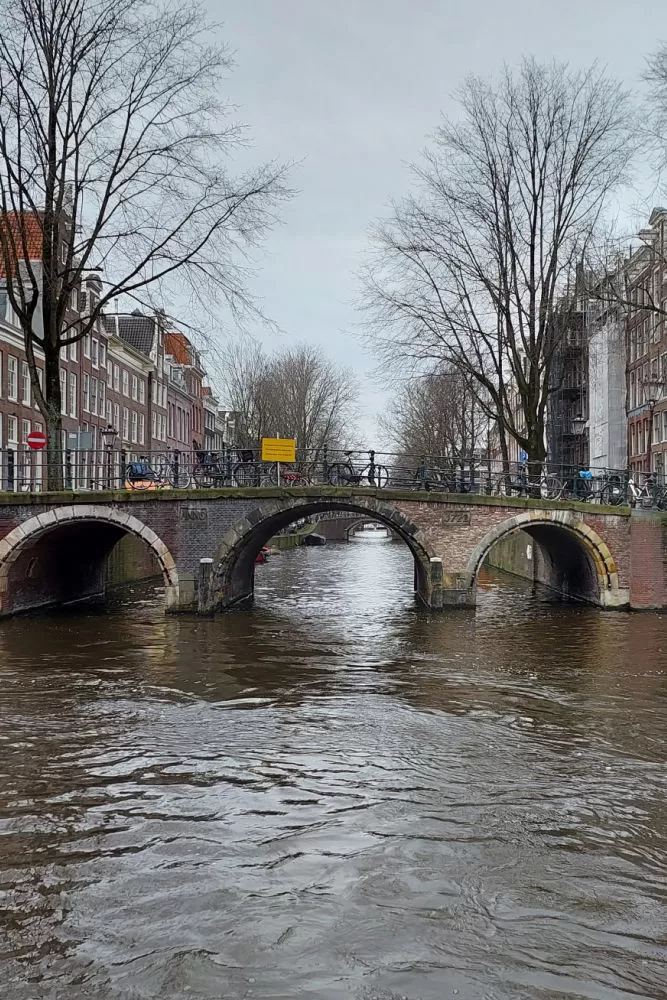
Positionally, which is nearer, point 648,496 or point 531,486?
point 531,486

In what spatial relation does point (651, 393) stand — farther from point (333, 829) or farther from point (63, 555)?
point (333, 829)

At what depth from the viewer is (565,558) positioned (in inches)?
1062

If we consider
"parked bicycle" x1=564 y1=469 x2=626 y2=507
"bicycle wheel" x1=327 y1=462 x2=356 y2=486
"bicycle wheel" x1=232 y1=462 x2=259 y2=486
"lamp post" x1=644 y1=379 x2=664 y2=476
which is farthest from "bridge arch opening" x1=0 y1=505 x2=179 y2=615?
"lamp post" x1=644 y1=379 x2=664 y2=476

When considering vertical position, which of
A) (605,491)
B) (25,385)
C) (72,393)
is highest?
(72,393)

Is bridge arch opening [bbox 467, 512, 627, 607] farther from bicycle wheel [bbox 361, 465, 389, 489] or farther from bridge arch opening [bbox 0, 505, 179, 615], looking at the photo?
bridge arch opening [bbox 0, 505, 179, 615]

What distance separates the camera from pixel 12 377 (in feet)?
102

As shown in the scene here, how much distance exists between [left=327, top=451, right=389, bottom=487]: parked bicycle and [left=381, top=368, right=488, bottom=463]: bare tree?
48.0 ft

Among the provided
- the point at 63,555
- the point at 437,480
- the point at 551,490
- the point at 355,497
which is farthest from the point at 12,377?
the point at 551,490

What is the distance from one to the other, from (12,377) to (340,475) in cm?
1469

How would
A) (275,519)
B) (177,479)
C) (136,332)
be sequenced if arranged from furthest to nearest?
(136,332) < (275,519) < (177,479)

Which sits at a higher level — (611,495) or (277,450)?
(277,450)

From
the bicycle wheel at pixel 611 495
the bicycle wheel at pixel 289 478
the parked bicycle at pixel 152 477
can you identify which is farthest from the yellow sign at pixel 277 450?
the bicycle wheel at pixel 611 495

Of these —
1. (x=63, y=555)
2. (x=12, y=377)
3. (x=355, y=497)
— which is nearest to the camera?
(x=355, y=497)

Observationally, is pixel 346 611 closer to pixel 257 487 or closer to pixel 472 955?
pixel 257 487
